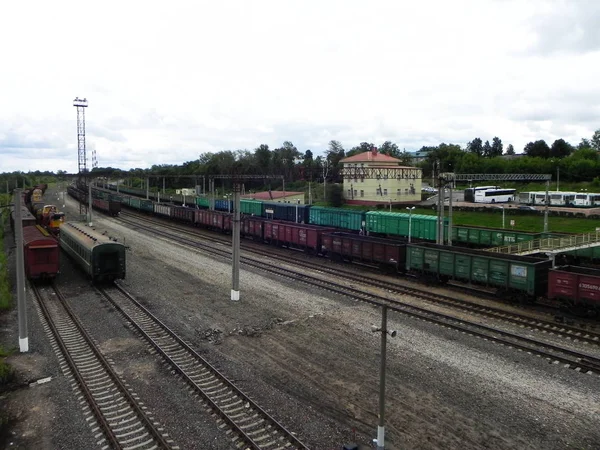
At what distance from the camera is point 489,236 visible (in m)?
36.4

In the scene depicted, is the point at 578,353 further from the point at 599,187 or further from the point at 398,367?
the point at 599,187

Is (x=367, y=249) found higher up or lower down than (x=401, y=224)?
lower down

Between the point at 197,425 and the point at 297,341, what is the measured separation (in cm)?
624

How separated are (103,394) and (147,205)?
62555 mm

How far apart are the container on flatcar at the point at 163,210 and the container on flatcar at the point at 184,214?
1520 mm

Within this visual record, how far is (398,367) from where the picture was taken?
14922 millimetres

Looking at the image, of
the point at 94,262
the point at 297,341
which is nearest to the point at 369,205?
the point at 94,262

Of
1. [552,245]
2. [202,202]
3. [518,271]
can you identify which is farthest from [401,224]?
[202,202]

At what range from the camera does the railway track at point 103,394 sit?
11.0m

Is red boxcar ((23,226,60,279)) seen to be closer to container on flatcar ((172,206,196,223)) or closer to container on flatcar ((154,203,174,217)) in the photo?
container on flatcar ((172,206,196,223))

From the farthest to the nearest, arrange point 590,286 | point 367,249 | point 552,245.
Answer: point 367,249, point 552,245, point 590,286

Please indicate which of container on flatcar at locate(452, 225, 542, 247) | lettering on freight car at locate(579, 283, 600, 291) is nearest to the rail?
container on flatcar at locate(452, 225, 542, 247)

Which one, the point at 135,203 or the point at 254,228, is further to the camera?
the point at 135,203

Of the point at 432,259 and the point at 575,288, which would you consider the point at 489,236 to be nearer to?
the point at 432,259
